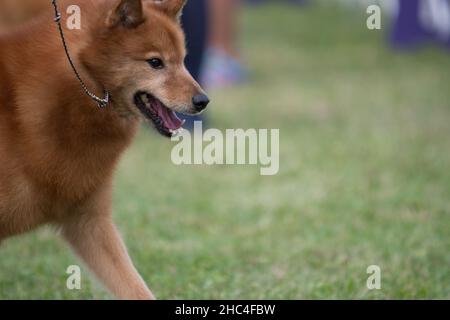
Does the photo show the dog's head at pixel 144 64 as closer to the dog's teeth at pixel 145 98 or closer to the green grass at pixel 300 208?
the dog's teeth at pixel 145 98

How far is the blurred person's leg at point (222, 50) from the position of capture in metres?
10.9

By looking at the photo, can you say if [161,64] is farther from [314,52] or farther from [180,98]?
[314,52]

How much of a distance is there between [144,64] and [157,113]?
24cm

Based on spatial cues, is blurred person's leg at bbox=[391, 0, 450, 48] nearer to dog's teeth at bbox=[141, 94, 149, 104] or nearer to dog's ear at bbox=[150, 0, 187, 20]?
dog's ear at bbox=[150, 0, 187, 20]

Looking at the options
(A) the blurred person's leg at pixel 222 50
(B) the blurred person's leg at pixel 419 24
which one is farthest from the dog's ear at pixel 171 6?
(B) the blurred person's leg at pixel 419 24

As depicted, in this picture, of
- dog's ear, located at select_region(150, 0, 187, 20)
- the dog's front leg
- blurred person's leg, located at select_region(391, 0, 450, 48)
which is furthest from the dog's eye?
blurred person's leg, located at select_region(391, 0, 450, 48)

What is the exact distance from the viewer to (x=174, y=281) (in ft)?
15.5

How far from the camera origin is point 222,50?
11.2 m

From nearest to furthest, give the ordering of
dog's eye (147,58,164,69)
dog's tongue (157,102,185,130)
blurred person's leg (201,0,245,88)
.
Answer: dog's eye (147,58,164,69), dog's tongue (157,102,185,130), blurred person's leg (201,0,245,88)

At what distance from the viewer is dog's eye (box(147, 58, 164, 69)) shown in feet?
11.7

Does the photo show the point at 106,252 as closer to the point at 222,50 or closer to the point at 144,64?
the point at 144,64

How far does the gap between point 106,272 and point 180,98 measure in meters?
0.87

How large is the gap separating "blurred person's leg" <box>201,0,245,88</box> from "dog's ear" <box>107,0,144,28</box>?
286 inches

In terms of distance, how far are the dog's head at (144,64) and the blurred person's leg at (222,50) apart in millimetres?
7140
